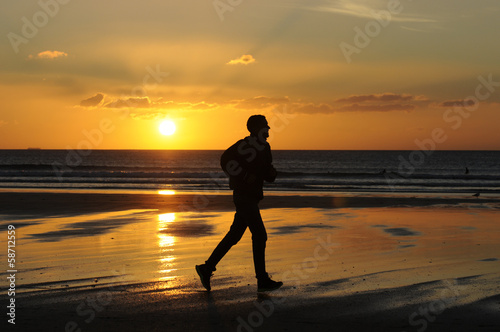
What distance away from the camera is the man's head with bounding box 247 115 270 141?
622cm

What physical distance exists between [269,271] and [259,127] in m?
1.95

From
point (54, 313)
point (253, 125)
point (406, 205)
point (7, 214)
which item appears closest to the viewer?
point (54, 313)

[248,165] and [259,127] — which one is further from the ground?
[259,127]

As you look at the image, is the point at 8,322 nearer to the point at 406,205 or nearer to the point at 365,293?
the point at 365,293

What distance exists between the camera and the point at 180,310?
521 cm

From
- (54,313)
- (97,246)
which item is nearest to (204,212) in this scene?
(97,246)

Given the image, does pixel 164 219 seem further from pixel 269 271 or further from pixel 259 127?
pixel 259 127

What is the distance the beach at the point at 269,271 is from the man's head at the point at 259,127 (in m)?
1.67

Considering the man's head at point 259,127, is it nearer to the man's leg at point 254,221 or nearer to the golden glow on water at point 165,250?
the man's leg at point 254,221

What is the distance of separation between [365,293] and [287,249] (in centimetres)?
312

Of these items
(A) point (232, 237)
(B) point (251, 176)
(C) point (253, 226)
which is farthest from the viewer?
(A) point (232, 237)

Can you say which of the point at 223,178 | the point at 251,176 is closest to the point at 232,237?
the point at 251,176

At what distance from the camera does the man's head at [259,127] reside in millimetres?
6219

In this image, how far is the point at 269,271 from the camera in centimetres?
714
